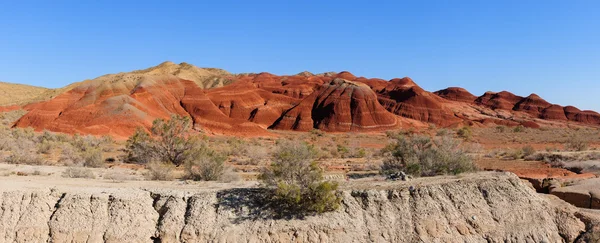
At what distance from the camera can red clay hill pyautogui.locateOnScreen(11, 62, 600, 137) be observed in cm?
4506

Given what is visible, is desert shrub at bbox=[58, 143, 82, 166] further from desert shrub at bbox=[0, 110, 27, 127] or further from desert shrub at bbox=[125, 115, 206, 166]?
desert shrub at bbox=[0, 110, 27, 127]

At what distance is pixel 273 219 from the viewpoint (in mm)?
7797

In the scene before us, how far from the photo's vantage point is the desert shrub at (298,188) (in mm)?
7969

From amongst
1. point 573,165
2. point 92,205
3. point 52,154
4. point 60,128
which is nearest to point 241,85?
point 60,128

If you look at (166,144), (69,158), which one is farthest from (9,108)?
(166,144)

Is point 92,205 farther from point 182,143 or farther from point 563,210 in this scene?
point 182,143

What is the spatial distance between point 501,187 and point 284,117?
189 feet

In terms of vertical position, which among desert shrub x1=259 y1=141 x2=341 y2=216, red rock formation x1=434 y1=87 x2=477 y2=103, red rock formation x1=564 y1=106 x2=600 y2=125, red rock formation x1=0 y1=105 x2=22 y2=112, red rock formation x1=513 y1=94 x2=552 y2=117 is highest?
red rock formation x1=434 y1=87 x2=477 y2=103

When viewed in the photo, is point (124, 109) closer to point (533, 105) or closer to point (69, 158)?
point (69, 158)

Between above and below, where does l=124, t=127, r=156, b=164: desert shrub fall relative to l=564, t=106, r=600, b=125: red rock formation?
below

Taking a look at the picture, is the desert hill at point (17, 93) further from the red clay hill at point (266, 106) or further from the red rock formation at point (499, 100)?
the red rock formation at point (499, 100)

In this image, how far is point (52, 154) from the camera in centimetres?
2284

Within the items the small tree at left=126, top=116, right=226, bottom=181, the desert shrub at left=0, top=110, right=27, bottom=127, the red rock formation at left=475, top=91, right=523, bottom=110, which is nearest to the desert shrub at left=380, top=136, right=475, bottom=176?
the small tree at left=126, top=116, right=226, bottom=181

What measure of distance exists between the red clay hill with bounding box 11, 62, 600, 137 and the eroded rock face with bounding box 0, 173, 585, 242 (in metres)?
32.9
